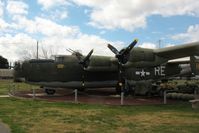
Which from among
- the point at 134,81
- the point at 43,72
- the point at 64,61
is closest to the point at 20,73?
the point at 43,72

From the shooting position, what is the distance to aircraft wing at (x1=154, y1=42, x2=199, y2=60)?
20.6 metres

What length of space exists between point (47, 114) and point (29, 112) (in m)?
1.22

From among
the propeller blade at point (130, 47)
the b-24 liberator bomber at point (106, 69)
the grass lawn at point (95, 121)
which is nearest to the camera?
the grass lawn at point (95, 121)

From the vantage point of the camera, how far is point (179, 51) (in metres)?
21.9

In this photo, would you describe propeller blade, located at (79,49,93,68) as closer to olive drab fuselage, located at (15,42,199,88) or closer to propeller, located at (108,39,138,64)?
olive drab fuselage, located at (15,42,199,88)

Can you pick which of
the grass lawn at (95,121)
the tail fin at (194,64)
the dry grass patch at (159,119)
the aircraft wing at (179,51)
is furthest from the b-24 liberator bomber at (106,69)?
the dry grass patch at (159,119)

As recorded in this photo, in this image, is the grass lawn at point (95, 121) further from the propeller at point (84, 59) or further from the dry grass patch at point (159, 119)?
the propeller at point (84, 59)

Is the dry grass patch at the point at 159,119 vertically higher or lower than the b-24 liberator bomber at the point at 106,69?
lower

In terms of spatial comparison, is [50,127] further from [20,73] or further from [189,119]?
[20,73]

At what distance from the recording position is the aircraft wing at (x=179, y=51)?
20606 millimetres

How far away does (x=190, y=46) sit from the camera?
67.4 feet

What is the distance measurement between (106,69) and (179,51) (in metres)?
7.47

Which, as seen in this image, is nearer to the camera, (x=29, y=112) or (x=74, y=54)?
(x=29, y=112)

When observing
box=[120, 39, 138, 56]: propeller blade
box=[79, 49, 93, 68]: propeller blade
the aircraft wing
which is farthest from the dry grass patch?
box=[79, 49, 93, 68]: propeller blade
